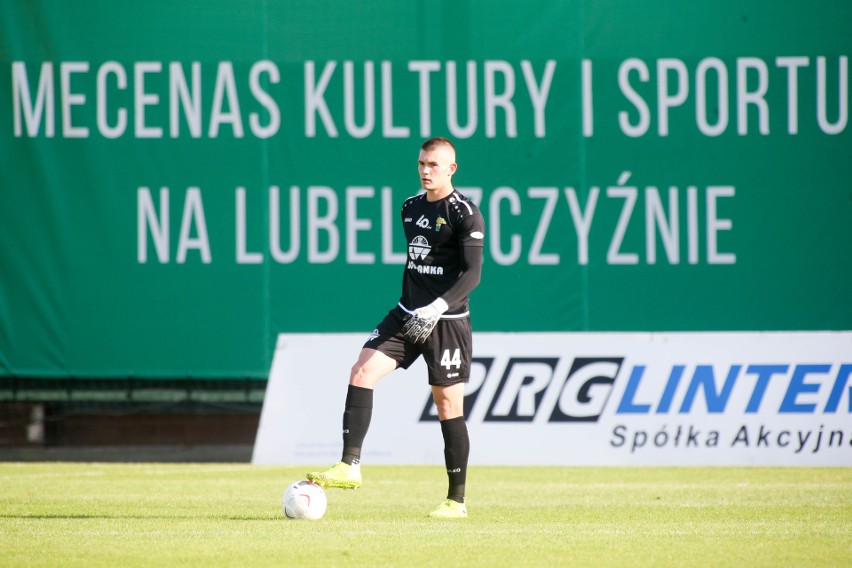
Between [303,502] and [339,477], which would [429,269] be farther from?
[303,502]

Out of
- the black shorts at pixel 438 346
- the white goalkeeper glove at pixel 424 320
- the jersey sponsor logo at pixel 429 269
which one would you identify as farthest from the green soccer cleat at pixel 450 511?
the jersey sponsor logo at pixel 429 269

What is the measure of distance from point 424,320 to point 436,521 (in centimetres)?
103

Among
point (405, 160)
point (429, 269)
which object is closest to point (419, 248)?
point (429, 269)

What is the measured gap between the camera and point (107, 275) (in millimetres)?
11461

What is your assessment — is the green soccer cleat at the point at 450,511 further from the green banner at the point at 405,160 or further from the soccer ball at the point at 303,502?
the green banner at the point at 405,160

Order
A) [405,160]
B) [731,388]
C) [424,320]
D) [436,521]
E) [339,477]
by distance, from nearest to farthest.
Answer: [339,477] → [424,320] → [436,521] → [731,388] → [405,160]

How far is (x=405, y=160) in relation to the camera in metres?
11.7

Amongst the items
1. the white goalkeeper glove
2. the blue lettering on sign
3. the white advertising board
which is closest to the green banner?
the white advertising board

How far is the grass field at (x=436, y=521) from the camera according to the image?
5246mm

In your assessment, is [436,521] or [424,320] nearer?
[424,320]

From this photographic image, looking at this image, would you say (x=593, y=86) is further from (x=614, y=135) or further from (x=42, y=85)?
(x=42, y=85)

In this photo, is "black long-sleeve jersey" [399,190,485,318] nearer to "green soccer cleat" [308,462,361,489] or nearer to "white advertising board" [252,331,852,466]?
"green soccer cleat" [308,462,361,489]

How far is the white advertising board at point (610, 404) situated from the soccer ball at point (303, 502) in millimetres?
3975

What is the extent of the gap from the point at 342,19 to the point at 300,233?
2.04 meters
